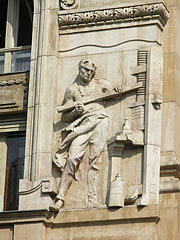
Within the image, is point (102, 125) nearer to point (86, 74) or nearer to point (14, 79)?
point (86, 74)

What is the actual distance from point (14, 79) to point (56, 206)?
384cm

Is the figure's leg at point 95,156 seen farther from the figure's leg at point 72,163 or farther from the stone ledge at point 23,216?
the stone ledge at point 23,216

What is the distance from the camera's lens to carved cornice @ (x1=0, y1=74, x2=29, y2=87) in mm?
30380

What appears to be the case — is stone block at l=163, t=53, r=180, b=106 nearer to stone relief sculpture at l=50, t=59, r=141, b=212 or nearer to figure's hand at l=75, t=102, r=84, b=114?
stone relief sculpture at l=50, t=59, r=141, b=212

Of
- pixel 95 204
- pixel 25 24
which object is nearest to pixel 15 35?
pixel 25 24

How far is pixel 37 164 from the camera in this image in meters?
28.8

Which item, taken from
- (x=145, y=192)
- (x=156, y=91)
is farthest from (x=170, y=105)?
(x=145, y=192)

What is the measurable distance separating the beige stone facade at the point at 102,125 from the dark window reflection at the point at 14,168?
0.08 m

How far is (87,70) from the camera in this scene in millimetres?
29094

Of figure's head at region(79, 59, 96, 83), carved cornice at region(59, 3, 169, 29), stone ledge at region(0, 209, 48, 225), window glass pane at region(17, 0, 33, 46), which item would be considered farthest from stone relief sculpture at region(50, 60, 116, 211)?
window glass pane at region(17, 0, 33, 46)

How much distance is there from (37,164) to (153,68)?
3463 millimetres

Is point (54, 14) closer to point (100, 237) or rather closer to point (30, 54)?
point (30, 54)

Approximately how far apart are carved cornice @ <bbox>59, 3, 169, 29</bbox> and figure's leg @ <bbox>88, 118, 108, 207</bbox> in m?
2.48

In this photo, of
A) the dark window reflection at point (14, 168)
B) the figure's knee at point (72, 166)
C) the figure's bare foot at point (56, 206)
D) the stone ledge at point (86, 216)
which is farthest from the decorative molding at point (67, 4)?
the stone ledge at point (86, 216)
